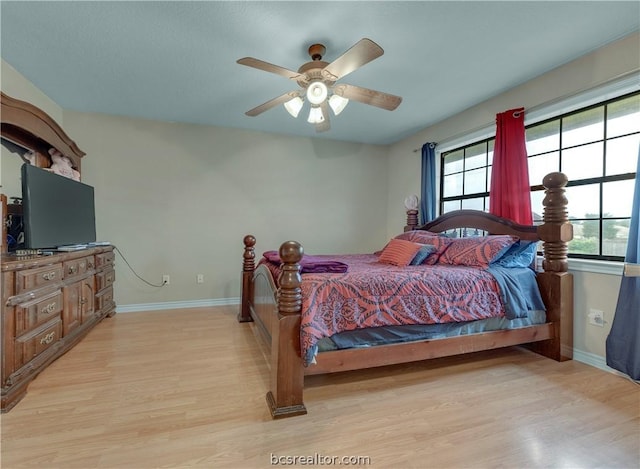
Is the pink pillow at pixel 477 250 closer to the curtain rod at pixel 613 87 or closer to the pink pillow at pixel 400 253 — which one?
the pink pillow at pixel 400 253

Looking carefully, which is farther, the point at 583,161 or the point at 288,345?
the point at 583,161

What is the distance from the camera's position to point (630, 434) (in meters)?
1.56

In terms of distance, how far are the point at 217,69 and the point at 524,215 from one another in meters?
3.06

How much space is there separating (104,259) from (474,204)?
424 cm

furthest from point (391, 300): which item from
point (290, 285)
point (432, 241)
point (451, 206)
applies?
point (451, 206)

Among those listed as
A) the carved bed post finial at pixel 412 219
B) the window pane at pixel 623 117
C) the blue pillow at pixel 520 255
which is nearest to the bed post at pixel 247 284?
the carved bed post finial at pixel 412 219

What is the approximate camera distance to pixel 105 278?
3.30 metres

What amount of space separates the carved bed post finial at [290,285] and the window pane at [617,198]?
8.32ft

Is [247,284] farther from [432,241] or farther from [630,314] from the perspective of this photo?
[630,314]

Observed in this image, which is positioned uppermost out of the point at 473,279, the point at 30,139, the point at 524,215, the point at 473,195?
the point at 30,139

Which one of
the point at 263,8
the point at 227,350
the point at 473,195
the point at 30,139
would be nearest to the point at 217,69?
the point at 263,8

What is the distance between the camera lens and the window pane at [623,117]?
2266 millimetres

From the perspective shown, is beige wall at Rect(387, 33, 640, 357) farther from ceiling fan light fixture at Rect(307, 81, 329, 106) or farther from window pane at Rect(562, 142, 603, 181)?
ceiling fan light fixture at Rect(307, 81, 329, 106)

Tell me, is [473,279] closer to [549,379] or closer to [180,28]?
[549,379]
